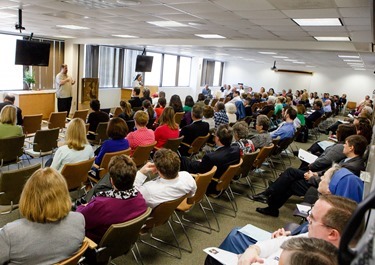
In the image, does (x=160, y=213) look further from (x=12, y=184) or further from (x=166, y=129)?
(x=166, y=129)

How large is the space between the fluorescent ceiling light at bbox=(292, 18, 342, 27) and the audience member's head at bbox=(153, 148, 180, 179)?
3140 millimetres

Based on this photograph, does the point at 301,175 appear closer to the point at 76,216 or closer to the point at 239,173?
the point at 239,173

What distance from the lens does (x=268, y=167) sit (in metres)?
6.26

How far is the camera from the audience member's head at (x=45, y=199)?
1.67 meters

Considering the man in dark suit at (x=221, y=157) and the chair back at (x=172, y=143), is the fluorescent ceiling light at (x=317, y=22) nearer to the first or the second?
the man in dark suit at (x=221, y=157)

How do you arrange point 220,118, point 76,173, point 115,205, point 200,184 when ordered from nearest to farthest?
point 115,205
point 200,184
point 76,173
point 220,118

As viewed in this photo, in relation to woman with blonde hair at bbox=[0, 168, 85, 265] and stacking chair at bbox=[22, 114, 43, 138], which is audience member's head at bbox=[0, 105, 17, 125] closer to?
stacking chair at bbox=[22, 114, 43, 138]

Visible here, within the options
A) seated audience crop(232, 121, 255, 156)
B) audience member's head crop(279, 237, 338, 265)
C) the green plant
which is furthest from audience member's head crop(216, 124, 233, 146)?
the green plant

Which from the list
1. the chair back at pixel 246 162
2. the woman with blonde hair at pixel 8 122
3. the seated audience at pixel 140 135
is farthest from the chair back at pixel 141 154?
the woman with blonde hair at pixel 8 122

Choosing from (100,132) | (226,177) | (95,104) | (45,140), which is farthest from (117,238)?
(95,104)

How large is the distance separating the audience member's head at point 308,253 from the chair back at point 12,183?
2.49m

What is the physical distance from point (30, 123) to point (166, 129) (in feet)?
8.65

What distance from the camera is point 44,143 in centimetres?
464

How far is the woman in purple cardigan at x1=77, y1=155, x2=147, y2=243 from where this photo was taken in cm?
215
